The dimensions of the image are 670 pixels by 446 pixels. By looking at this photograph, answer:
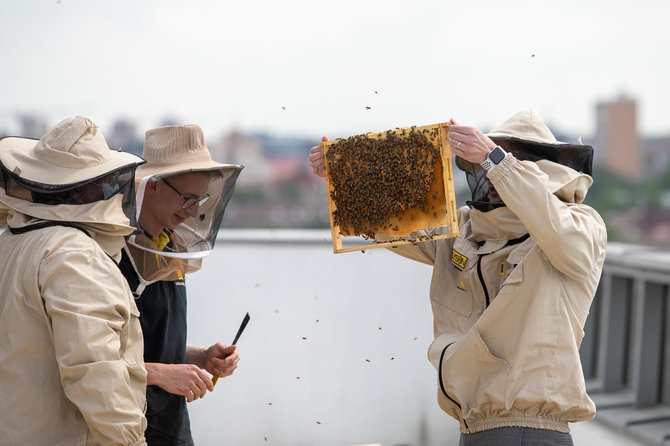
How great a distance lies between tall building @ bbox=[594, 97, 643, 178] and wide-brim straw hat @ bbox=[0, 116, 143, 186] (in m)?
49.3

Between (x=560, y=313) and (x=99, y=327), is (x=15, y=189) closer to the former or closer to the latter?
(x=99, y=327)

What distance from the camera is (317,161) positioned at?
2738 millimetres

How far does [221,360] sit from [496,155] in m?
1.45

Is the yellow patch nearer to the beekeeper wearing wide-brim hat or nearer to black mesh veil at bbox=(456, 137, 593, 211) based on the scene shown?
black mesh veil at bbox=(456, 137, 593, 211)

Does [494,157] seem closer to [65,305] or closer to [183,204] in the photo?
[183,204]

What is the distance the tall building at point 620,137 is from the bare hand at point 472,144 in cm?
4861

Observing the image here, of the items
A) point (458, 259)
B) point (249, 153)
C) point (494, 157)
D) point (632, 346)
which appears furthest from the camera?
point (249, 153)

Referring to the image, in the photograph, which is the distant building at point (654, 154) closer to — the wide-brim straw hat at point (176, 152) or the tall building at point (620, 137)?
the tall building at point (620, 137)

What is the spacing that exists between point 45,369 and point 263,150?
41993mm

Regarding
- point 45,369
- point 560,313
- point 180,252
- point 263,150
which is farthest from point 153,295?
point 263,150

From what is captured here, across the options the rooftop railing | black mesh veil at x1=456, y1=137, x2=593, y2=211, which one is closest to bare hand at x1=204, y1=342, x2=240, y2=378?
black mesh veil at x1=456, y1=137, x2=593, y2=211

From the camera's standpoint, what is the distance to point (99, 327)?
71.6 inches

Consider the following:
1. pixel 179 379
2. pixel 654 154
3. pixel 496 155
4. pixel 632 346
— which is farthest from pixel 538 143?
pixel 654 154

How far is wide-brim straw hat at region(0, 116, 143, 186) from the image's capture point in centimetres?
196
